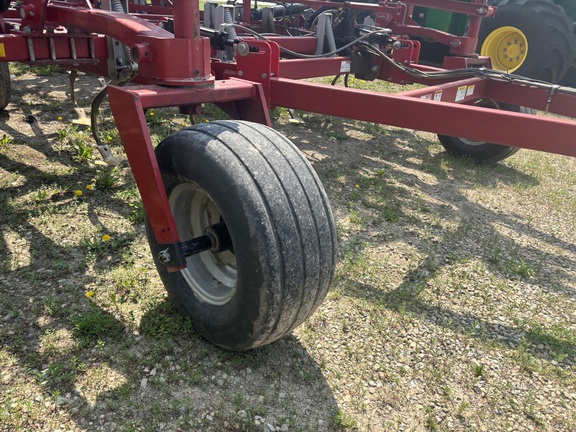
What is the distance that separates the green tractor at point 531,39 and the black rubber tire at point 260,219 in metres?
5.90

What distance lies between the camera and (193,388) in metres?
1.97

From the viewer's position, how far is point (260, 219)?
5.68 ft

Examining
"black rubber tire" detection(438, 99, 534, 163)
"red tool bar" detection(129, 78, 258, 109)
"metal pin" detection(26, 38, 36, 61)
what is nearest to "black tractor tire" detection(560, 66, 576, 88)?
"black rubber tire" detection(438, 99, 534, 163)

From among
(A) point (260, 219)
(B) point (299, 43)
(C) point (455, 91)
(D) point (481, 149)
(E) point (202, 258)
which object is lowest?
(D) point (481, 149)

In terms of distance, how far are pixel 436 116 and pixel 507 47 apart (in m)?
5.57

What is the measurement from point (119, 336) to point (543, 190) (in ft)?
13.2

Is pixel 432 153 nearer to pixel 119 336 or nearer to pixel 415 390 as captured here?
pixel 415 390

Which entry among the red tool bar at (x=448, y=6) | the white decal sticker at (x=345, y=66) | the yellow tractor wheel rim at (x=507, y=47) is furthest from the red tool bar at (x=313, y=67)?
the yellow tractor wheel rim at (x=507, y=47)

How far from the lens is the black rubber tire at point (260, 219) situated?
5.75 feet

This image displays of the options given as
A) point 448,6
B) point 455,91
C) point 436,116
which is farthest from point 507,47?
point 436,116

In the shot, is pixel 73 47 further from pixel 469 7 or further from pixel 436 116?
pixel 469 7

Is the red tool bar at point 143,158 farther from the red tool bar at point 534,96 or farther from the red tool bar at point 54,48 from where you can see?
the red tool bar at point 534,96

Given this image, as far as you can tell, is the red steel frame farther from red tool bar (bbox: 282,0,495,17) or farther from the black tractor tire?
the black tractor tire

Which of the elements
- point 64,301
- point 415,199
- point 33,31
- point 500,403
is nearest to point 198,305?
point 64,301
